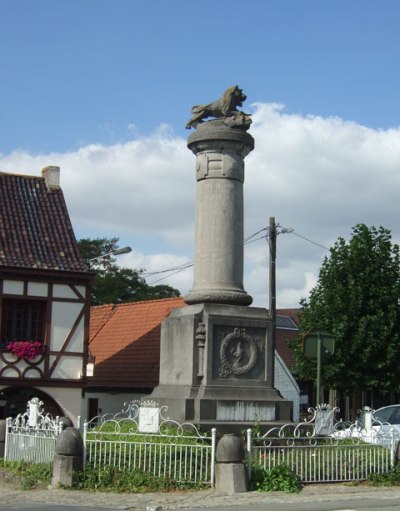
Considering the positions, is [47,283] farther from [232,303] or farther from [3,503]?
[3,503]

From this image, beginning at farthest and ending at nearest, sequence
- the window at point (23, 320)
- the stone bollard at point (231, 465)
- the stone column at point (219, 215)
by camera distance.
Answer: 1. the window at point (23, 320)
2. the stone column at point (219, 215)
3. the stone bollard at point (231, 465)

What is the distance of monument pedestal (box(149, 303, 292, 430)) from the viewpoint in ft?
49.2

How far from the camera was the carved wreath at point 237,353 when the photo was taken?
15.4m

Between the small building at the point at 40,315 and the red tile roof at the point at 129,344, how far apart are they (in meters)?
3.70

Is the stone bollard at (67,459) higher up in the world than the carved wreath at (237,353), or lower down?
lower down

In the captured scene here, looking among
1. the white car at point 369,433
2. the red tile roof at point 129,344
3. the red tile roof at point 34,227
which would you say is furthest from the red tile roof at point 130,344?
the white car at point 369,433

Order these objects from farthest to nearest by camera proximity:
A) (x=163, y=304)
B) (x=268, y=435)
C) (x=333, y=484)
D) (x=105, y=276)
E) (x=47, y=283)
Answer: (x=105, y=276) → (x=163, y=304) → (x=47, y=283) → (x=268, y=435) → (x=333, y=484)

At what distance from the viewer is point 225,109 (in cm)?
1691

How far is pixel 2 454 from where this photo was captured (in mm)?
15367

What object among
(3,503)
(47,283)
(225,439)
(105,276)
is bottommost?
(3,503)

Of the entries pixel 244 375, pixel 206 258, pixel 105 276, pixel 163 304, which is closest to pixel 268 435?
pixel 244 375

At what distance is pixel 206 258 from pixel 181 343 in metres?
1.61

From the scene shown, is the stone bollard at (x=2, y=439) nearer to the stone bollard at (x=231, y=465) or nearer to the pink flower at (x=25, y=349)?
the stone bollard at (x=231, y=465)

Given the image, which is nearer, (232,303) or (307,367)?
(232,303)
